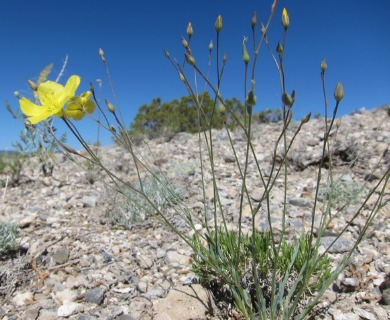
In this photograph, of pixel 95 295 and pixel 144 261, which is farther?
pixel 144 261

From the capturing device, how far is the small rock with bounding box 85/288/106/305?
7.01ft

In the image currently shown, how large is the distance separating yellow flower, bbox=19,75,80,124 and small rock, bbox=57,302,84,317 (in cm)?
113

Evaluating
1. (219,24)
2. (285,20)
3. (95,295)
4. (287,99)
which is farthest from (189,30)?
(95,295)

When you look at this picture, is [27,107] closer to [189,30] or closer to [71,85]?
[71,85]

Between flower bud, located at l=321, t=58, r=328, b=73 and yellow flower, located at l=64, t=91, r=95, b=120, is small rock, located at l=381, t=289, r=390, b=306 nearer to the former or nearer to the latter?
flower bud, located at l=321, t=58, r=328, b=73

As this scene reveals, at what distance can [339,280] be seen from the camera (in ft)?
7.16

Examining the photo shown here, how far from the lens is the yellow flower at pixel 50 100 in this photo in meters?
1.57

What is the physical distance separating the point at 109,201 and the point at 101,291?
1.53 meters

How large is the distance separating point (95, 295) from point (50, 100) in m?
1.20

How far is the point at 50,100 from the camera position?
1.69 meters

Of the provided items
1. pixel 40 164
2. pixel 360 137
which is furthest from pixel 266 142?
pixel 40 164

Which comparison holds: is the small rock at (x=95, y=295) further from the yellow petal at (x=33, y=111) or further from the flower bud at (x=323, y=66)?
the flower bud at (x=323, y=66)

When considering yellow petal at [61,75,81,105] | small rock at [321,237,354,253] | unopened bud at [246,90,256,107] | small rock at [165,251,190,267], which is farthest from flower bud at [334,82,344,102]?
small rock at [165,251,190,267]

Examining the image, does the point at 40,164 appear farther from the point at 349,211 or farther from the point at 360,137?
the point at 360,137
